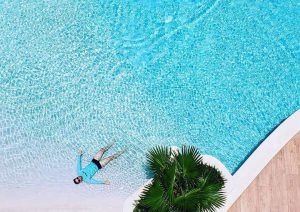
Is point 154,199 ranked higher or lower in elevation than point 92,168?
lower

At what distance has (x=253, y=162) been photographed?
8047 millimetres

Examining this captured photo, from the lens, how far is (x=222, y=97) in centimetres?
936

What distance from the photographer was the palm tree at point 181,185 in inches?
272

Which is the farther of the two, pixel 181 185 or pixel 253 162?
pixel 253 162

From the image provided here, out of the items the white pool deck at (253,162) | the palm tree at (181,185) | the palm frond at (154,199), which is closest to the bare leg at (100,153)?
the white pool deck at (253,162)

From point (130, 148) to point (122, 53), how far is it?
2149 mm

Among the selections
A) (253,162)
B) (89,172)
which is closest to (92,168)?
(89,172)

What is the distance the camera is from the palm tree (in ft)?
22.6

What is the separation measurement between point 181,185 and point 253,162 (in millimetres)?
1538

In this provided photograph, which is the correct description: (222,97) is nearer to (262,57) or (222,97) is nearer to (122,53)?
(262,57)

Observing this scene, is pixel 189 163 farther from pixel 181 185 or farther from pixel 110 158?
pixel 110 158

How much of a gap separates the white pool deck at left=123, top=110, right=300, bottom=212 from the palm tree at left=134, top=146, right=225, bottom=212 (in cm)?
29

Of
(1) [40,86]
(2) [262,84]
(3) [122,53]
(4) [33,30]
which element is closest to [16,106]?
(1) [40,86]

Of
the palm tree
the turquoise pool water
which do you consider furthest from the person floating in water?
the palm tree
